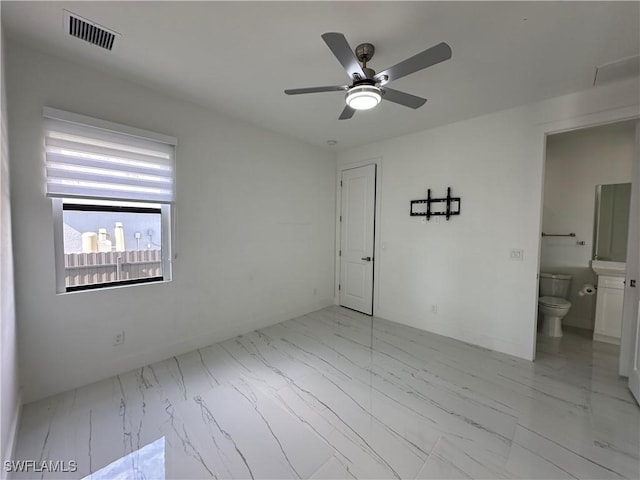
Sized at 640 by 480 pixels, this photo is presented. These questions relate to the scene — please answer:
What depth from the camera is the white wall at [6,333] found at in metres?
1.44

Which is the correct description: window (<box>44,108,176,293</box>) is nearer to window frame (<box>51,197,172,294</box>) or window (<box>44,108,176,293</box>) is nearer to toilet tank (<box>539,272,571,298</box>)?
window frame (<box>51,197,172,294</box>)

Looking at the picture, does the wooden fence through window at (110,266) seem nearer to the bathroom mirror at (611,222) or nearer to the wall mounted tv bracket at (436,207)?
the wall mounted tv bracket at (436,207)

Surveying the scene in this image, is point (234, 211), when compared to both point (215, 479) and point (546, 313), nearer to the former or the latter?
point (215, 479)

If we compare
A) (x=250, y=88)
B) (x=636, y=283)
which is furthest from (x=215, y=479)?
(x=636, y=283)

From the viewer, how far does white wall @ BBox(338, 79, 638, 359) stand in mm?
2719

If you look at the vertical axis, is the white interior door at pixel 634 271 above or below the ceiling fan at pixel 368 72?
below

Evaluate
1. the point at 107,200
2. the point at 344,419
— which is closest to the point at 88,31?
the point at 107,200

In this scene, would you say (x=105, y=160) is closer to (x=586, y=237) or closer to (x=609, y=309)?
(x=609, y=309)

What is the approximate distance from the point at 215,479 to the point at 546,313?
405 centimetres

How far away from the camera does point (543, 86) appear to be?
237cm

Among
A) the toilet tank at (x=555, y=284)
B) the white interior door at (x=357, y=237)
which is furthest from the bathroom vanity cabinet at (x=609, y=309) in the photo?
the white interior door at (x=357, y=237)

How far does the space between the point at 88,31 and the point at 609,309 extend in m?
5.70

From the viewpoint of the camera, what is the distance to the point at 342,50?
4.79 feet

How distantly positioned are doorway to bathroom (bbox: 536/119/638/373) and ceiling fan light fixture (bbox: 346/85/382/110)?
301 cm
